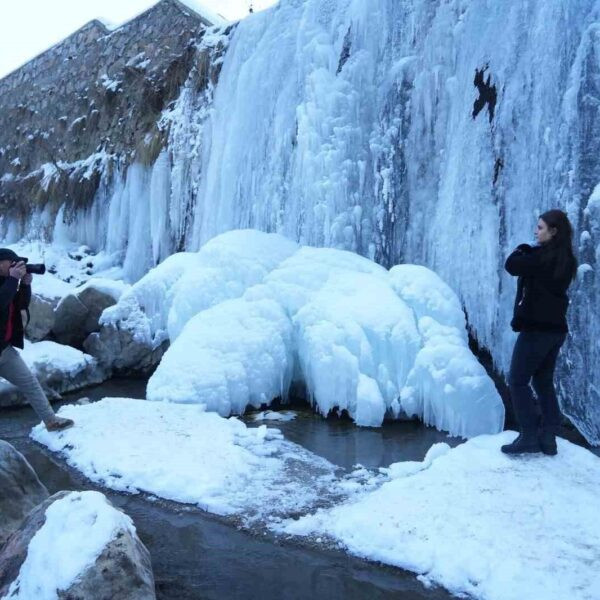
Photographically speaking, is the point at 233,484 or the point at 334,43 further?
the point at 334,43

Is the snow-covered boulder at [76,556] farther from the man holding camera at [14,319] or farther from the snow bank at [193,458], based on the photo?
the man holding camera at [14,319]

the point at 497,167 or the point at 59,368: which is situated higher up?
the point at 497,167

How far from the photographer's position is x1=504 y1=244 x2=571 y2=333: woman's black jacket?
3.44m

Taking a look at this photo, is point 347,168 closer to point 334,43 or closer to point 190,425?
point 334,43

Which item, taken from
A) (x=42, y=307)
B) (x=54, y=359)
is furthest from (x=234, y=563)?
(x=42, y=307)

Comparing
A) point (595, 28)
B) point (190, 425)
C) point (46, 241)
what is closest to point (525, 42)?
point (595, 28)

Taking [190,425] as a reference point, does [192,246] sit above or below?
above

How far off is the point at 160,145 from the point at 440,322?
27.1 ft

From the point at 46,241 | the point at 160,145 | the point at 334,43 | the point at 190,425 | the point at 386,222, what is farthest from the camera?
the point at 46,241

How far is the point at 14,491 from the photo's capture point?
3.09 meters

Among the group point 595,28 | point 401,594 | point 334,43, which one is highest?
point 334,43

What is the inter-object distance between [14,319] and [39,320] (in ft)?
15.5

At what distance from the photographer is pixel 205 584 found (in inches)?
105

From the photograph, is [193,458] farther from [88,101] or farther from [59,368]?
[88,101]
